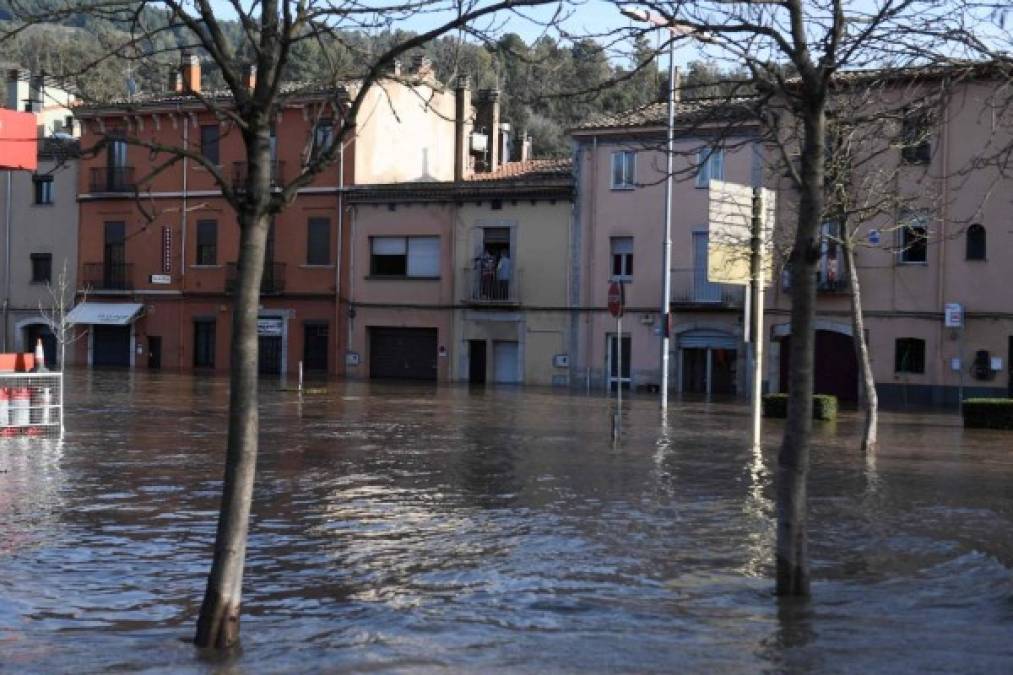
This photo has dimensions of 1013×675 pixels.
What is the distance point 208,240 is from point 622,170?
59.1 ft

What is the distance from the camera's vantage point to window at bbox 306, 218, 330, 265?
47.3m

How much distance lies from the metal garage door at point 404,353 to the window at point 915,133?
19.2m

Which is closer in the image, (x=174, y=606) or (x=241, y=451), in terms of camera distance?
(x=241, y=451)

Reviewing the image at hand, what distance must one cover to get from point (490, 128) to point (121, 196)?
1564 cm

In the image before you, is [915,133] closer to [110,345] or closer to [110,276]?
[110,276]

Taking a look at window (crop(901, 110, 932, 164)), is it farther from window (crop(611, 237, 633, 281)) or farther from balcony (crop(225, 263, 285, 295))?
balcony (crop(225, 263, 285, 295))

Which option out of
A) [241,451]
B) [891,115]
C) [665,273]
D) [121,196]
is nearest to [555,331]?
[665,273]

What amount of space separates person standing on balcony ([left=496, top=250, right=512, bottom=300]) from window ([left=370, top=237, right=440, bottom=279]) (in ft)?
8.77

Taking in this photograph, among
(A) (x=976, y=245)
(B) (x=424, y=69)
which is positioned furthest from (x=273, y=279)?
(B) (x=424, y=69)

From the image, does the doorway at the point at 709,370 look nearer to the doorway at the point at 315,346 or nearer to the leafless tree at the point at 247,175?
the doorway at the point at 315,346

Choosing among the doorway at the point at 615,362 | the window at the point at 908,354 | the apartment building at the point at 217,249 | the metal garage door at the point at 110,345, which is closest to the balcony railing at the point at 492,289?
the doorway at the point at 615,362

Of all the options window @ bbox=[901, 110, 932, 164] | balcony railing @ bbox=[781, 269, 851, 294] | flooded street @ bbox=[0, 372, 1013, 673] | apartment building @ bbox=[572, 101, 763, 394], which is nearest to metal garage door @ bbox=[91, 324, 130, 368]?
apartment building @ bbox=[572, 101, 763, 394]

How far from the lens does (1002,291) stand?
35312mm

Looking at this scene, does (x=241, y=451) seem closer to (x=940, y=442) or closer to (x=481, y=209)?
(x=940, y=442)
